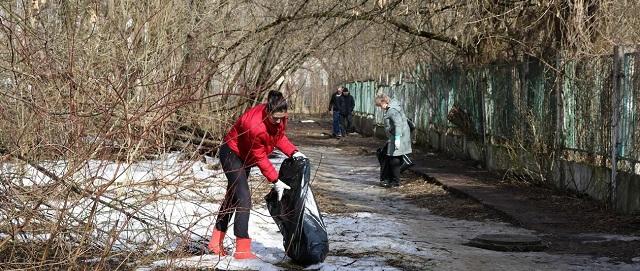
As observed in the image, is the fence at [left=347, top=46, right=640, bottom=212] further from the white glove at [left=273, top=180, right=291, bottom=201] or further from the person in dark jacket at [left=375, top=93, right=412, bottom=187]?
the white glove at [left=273, top=180, right=291, bottom=201]

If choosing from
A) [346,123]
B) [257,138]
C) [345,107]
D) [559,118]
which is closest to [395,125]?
[559,118]

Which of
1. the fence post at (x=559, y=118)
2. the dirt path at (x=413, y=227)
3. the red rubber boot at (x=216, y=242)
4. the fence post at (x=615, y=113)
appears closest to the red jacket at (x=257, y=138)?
the red rubber boot at (x=216, y=242)

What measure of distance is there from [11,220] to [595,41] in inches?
370

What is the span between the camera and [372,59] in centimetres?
4097

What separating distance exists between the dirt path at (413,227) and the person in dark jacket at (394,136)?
34 cm

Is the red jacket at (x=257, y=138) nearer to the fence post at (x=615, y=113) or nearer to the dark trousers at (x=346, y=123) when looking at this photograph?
the fence post at (x=615, y=113)

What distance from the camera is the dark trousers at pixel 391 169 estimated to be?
1480 cm

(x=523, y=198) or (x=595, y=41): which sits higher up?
(x=595, y=41)

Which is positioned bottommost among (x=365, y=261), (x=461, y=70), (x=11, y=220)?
(x=365, y=261)

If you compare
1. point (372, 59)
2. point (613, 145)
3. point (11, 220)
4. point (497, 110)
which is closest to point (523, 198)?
point (613, 145)

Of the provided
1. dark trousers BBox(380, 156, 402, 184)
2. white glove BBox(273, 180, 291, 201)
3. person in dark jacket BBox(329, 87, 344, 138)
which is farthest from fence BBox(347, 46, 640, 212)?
person in dark jacket BBox(329, 87, 344, 138)

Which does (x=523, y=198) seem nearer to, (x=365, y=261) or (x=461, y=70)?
(x=365, y=261)

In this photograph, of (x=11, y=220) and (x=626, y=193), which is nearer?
(x=11, y=220)

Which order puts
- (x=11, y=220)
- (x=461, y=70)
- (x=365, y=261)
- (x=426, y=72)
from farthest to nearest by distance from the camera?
(x=426, y=72)
(x=461, y=70)
(x=365, y=261)
(x=11, y=220)
